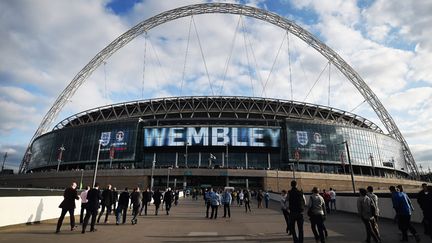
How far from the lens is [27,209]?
12953mm

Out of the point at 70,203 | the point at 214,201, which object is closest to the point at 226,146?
the point at 214,201

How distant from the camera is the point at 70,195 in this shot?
11.6m

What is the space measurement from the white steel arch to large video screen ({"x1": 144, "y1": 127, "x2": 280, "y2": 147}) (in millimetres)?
26614

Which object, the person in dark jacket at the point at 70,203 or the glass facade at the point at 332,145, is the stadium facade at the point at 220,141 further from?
the person in dark jacket at the point at 70,203

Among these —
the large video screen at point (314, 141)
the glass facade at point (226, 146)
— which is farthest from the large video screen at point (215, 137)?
the large video screen at point (314, 141)

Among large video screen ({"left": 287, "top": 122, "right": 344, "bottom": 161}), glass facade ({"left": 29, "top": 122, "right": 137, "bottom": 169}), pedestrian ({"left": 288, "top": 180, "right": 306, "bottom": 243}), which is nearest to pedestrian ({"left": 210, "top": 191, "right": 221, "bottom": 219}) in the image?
pedestrian ({"left": 288, "top": 180, "right": 306, "bottom": 243})

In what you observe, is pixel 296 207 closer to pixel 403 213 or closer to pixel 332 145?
pixel 403 213

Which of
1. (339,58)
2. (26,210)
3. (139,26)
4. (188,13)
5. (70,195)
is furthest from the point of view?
(339,58)

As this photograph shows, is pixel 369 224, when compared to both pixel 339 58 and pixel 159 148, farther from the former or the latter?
pixel 339 58

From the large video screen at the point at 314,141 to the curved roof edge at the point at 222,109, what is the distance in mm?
8082

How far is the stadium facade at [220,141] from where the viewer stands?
77000 mm

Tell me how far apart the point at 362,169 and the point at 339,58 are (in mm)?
33532

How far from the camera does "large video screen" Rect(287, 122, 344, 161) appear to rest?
259 ft

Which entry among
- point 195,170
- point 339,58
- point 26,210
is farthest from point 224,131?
point 26,210
